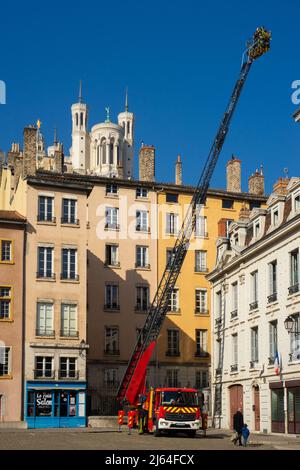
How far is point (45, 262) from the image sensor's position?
55.0m

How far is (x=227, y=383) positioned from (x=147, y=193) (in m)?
21.1

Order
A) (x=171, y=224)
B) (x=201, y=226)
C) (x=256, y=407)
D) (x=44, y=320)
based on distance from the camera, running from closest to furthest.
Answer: (x=256, y=407) → (x=44, y=320) → (x=171, y=224) → (x=201, y=226)

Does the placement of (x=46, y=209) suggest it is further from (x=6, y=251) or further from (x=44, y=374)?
(x=44, y=374)

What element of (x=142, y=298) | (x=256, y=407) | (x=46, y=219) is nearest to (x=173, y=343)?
(x=142, y=298)

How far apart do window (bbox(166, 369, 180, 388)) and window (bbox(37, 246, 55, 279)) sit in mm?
14031

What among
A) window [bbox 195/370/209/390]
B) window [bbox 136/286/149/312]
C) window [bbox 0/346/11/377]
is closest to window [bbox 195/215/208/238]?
window [bbox 136/286/149/312]

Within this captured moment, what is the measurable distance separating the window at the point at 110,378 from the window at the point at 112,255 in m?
8.21

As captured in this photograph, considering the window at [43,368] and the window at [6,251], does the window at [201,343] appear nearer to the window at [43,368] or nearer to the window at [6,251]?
the window at [43,368]

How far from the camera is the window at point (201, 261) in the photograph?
215ft

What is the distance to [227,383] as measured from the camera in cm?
4922

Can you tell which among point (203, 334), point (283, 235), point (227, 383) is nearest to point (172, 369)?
point (203, 334)

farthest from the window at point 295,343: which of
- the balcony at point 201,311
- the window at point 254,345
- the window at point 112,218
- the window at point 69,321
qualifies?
the window at point 112,218

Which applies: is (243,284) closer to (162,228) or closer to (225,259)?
(225,259)

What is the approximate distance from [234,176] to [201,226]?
616 cm
